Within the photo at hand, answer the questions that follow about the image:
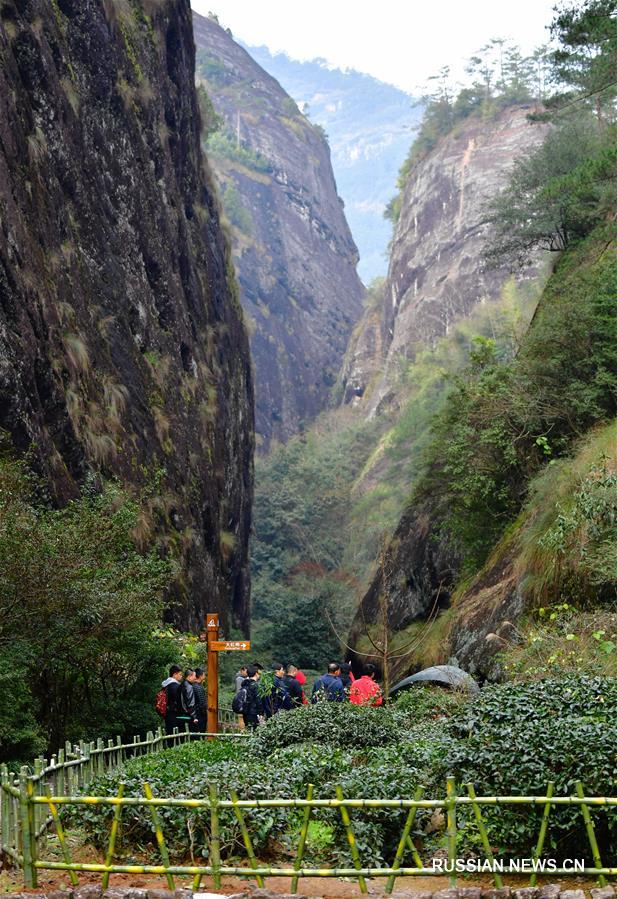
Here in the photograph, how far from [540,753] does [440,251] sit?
2822 inches

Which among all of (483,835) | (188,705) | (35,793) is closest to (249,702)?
(188,705)

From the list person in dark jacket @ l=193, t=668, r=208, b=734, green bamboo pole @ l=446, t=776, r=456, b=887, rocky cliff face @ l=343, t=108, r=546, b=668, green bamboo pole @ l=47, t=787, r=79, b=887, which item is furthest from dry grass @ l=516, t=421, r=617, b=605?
rocky cliff face @ l=343, t=108, r=546, b=668

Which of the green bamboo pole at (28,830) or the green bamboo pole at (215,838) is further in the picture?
the green bamboo pole at (28,830)

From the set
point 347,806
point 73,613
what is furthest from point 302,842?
point 73,613

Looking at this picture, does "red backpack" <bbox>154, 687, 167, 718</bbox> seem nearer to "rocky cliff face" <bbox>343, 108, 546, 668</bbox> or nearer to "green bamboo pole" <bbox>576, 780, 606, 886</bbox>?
"green bamboo pole" <bbox>576, 780, 606, 886</bbox>

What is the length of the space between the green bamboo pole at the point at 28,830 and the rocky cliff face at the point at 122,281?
10.9 meters

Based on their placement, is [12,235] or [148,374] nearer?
[12,235]

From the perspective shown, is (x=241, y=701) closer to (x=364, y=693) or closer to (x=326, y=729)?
(x=364, y=693)

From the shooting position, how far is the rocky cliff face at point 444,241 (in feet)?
242

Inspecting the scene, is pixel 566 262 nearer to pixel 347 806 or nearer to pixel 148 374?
pixel 148 374

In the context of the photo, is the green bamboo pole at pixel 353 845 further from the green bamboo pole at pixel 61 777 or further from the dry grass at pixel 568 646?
the dry grass at pixel 568 646

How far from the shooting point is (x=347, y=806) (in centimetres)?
704

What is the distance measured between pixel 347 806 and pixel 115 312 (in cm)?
2005

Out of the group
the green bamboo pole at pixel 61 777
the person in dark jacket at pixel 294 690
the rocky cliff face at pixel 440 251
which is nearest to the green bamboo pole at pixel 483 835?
the green bamboo pole at pixel 61 777
